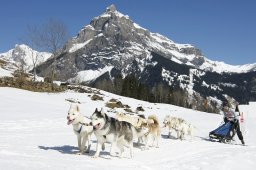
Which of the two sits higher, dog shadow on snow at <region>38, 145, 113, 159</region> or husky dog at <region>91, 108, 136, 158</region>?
husky dog at <region>91, 108, 136, 158</region>

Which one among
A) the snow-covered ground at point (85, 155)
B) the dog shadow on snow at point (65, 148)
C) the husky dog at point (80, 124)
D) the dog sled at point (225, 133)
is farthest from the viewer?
the dog sled at point (225, 133)

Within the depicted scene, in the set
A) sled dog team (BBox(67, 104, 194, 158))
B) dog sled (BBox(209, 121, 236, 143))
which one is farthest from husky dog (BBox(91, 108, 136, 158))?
dog sled (BBox(209, 121, 236, 143))

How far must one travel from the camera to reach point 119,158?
10.7 m

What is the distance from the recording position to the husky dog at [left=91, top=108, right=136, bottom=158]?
9.88 meters

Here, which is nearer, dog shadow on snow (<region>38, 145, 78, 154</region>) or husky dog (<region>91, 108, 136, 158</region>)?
husky dog (<region>91, 108, 136, 158</region>)

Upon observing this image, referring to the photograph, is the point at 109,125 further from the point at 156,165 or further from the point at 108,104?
the point at 108,104

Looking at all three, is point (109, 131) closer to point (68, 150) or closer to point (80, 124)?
point (80, 124)

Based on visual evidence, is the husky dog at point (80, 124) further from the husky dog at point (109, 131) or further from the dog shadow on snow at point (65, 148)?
the dog shadow on snow at point (65, 148)

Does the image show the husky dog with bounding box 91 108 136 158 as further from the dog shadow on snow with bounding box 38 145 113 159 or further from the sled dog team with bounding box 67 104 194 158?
the dog shadow on snow with bounding box 38 145 113 159

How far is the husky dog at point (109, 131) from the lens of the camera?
9880 millimetres

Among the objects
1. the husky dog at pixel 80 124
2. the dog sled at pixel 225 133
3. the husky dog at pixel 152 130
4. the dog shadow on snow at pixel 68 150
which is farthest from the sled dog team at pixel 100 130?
the dog sled at pixel 225 133

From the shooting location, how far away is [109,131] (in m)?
10.1

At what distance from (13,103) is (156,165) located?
18.9 metres

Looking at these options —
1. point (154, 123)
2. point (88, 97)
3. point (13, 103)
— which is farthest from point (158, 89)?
point (154, 123)
